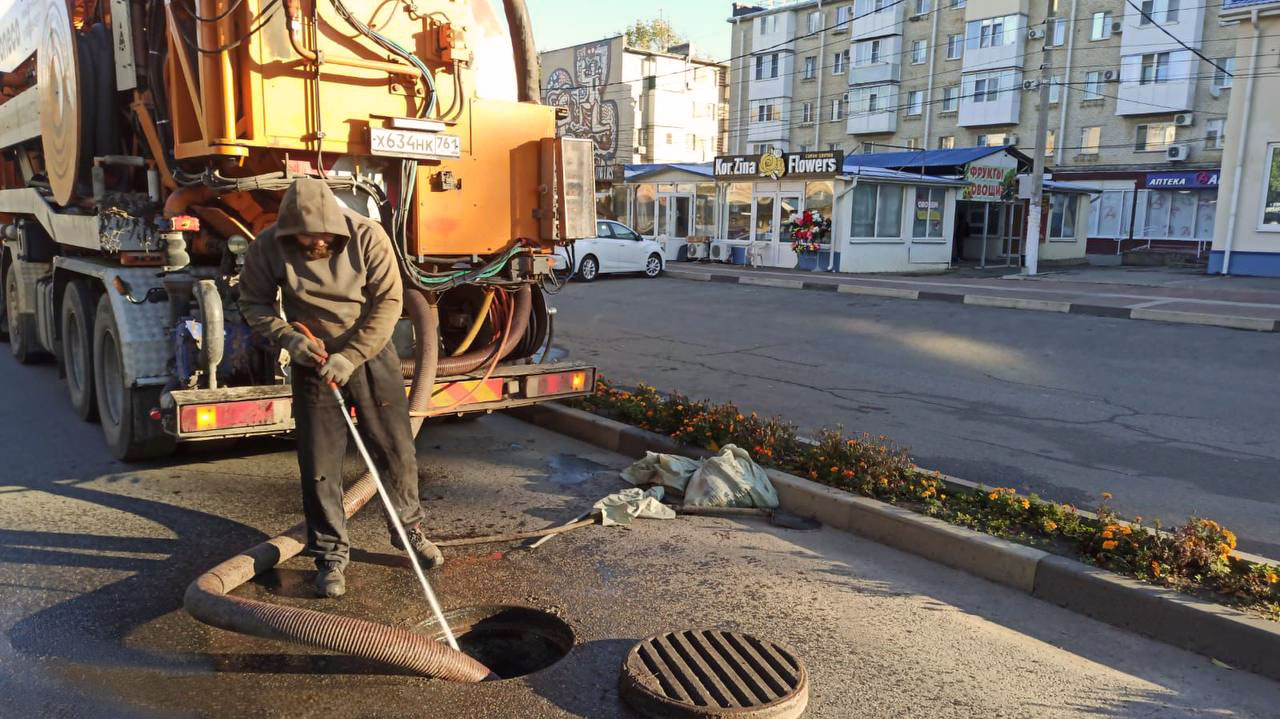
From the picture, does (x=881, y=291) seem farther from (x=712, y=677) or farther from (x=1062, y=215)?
(x=1062, y=215)

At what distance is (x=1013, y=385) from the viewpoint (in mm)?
9555

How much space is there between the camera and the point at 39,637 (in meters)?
3.74

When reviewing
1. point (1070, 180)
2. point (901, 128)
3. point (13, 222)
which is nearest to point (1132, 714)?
point (13, 222)

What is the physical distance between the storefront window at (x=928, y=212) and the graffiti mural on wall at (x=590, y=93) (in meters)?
24.7

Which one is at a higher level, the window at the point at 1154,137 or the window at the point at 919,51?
the window at the point at 919,51

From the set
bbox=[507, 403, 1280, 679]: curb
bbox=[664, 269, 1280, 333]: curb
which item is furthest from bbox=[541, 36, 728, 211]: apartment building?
bbox=[507, 403, 1280, 679]: curb

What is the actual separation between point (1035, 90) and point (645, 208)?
2238 cm

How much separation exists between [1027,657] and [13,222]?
32.9 feet

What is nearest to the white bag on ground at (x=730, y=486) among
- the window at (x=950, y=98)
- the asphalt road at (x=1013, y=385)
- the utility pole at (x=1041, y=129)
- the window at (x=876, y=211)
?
the asphalt road at (x=1013, y=385)

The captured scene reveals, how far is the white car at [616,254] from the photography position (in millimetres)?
22375

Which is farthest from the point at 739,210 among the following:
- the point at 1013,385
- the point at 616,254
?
the point at 1013,385

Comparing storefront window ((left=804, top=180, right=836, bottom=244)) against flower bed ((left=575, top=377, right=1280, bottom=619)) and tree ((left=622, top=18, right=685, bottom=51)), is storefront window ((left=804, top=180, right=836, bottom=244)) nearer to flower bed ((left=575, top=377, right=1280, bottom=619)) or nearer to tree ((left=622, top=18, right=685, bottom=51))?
flower bed ((left=575, top=377, right=1280, bottom=619))

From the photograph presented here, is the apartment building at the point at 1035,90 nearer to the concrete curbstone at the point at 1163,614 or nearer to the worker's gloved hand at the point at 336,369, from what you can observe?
the concrete curbstone at the point at 1163,614

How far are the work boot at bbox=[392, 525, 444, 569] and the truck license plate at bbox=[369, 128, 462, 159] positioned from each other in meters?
2.26
